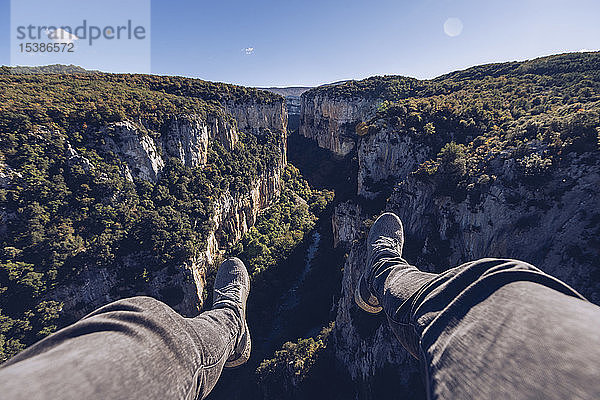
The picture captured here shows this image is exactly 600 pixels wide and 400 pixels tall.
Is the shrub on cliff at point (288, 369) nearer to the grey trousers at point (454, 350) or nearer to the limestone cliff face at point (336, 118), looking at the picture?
the grey trousers at point (454, 350)

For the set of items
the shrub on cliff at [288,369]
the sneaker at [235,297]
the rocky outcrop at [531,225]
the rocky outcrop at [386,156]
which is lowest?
the shrub on cliff at [288,369]

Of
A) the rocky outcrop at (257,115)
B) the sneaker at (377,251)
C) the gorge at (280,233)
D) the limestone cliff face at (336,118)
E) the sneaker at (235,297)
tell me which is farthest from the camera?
the limestone cliff face at (336,118)

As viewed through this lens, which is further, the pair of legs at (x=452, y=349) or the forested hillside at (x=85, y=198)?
the forested hillside at (x=85, y=198)

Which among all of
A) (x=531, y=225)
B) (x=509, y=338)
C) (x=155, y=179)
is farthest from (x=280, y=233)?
(x=509, y=338)

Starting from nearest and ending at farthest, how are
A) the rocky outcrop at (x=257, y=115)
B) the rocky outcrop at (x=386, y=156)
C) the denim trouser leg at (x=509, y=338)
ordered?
the denim trouser leg at (x=509, y=338)
the rocky outcrop at (x=386, y=156)
the rocky outcrop at (x=257, y=115)

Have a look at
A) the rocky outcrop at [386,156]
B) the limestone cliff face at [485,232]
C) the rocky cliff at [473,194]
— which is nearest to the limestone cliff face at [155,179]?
the rocky cliff at [473,194]

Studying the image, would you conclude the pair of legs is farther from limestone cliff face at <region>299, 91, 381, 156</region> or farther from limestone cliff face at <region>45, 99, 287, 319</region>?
limestone cliff face at <region>299, 91, 381, 156</region>

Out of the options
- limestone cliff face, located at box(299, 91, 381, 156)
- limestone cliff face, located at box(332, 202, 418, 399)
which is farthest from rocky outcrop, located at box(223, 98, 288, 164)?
limestone cliff face, located at box(332, 202, 418, 399)
